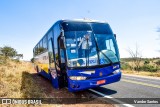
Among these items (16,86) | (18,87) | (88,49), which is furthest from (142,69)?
(88,49)

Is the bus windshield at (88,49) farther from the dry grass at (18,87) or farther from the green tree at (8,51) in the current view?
the green tree at (8,51)

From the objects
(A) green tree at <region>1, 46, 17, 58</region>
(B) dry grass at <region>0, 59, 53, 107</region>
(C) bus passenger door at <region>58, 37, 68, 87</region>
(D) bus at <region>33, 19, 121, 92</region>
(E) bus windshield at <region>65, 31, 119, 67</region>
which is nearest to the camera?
(D) bus at <region>33, 19, 121, 92</region>

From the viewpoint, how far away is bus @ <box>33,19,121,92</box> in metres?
8.55

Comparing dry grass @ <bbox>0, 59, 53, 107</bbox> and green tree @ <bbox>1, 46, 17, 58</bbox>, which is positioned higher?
green tree @ <bbox>1, 46, 17, 58</bbox>

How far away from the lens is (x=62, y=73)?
9977 millimetres

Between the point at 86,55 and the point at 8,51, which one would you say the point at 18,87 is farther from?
the point at 8,51

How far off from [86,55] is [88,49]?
12.3 inches

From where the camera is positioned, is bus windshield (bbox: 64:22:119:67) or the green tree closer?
bus windshield (bbox: 64:22:119:67)

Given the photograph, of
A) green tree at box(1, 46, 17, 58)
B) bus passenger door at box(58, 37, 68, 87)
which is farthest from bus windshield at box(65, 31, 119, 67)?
green tree at box(1, 46, 17, 58)

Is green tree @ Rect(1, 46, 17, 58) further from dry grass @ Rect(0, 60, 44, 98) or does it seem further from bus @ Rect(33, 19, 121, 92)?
bus @ Rect(33, 19, 121, 92)

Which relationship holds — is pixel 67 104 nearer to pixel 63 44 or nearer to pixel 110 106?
pixel 110 106

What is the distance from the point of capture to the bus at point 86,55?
28.1 feet

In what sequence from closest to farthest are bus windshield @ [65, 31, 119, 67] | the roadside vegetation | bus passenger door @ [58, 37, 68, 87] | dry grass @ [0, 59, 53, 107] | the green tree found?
bus windshield @ [65, 31, 119, 67]
dry grass @ [0, 59, 53, 107]
bus passenger door @ [58, 37, 68, 87]
the roadside vegetation
the green tree

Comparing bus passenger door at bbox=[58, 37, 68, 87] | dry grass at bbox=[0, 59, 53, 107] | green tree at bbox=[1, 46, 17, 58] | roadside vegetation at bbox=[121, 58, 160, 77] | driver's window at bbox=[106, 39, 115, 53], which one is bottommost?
roadside vegetation at bbox=[121, 58, 160, 77]
